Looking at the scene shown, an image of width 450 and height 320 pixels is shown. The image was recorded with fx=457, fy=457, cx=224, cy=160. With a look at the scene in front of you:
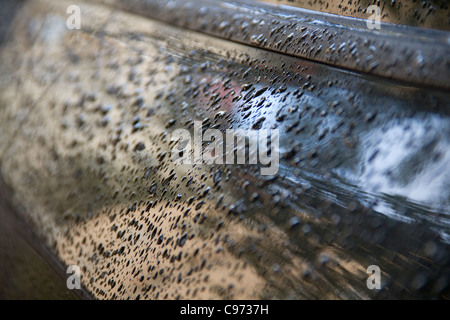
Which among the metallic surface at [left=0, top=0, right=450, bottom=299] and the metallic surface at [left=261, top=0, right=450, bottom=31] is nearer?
the metallic surface at [left=0, top=0, right=450, bottom=299]

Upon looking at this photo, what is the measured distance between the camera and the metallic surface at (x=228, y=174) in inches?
17.8

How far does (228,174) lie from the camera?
1.83 feet

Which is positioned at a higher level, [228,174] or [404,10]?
[404,10]

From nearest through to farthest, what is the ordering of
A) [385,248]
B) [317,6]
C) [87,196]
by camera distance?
[385,248], [87,196], [317,6]

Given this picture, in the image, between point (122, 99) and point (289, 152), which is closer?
point (289, 152)

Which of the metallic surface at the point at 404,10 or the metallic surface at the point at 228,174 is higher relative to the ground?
the metallic surface at the point at 404,10

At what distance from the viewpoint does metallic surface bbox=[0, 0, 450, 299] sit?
1.48ft

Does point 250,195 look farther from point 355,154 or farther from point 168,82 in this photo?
point 168,82

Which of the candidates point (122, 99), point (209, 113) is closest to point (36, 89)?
point (122, 99)

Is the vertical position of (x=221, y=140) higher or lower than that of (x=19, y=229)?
higher

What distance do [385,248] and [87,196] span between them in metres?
0.44

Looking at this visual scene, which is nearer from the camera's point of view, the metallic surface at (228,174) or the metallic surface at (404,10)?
the metallic surface at (228,174)

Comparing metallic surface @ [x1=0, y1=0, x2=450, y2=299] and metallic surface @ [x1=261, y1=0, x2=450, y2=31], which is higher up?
metallic surface @ [x1=261, y1=0, x2=450, y2=31]

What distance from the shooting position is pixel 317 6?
792 mm
